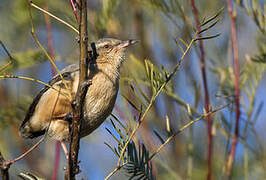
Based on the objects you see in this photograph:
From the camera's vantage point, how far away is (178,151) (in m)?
5.28

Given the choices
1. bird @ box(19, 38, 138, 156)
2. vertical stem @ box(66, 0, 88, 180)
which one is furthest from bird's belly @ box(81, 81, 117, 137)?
vertical stem @ box(66, 0, 88, 180)

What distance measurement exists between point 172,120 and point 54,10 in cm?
218

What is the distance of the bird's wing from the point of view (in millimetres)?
3863

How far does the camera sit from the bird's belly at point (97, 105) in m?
3.71

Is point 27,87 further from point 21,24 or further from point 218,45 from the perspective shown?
point 218,45

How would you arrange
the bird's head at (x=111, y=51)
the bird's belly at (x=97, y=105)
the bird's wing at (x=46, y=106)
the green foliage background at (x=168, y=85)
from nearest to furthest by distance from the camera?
the green foliage background at (x=168, y=85) → the bird's belly at (x=97, y=105) → the bird's wing at (x=46, y=106) → the bird's head at (x=111, y=51)

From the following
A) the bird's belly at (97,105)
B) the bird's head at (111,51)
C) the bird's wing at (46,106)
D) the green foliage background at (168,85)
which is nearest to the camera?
the green foliage background at (168,85)

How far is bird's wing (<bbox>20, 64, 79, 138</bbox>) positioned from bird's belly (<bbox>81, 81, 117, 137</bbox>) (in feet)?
0.74

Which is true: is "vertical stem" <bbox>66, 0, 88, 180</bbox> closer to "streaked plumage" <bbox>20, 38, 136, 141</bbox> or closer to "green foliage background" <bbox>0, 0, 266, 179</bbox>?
"green foliage background" <bbox>0, 0, 266, 179</bbox>

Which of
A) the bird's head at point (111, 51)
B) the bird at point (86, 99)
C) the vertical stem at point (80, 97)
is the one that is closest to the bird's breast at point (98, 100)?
the bird at point (86, 99)

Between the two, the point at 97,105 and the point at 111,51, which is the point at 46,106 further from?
the point at 111,51

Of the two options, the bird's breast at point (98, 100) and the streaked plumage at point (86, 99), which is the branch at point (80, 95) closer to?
the streaked plumage at point (86, 99)

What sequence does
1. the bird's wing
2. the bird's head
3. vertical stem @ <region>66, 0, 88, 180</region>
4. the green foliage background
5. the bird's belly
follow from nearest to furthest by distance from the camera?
vertical stem @ <region>66, 0, 88, 180</region>
the green foliage background
the bird's belly
the bird's wing
the bird's head

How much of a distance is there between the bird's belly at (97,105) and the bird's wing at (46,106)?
0.22 meters
